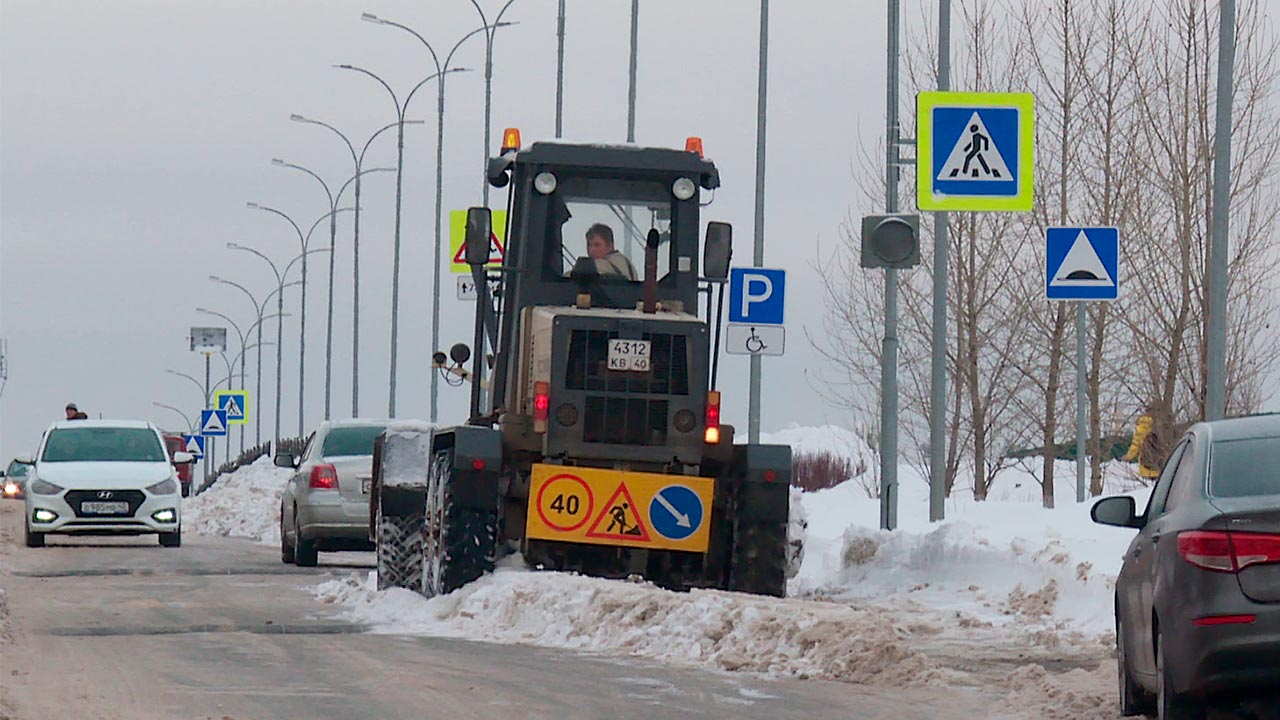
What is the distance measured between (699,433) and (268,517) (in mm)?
25855

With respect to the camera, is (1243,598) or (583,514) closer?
(1243,598)

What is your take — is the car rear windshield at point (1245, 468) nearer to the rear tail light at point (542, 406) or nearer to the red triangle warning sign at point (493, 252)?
the rear tail light at point (542, 406)

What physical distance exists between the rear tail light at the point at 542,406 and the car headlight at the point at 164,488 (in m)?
13.9

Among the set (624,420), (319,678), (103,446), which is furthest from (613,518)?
(103,446)

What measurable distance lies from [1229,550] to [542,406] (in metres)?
8.41

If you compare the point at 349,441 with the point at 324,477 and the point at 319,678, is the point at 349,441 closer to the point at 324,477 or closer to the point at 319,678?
the point at 324,477

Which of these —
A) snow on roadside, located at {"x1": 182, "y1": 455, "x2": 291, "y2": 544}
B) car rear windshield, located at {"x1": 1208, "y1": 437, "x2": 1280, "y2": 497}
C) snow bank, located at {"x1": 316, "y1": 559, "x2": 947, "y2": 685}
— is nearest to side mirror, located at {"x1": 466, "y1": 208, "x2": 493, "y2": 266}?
snow bank, located at {"x1": 316, "y1": 559, "x2": 947, "y2": 685}

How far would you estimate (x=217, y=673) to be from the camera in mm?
12359

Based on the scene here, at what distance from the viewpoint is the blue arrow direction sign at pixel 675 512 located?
16.5 m

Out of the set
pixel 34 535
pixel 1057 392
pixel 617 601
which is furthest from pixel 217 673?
pixel 1057 392

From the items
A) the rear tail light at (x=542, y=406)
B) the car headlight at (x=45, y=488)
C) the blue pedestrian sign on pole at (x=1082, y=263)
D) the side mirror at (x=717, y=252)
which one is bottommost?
the car headlight at (x=45, y=488)

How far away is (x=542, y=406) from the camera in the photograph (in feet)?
54.6

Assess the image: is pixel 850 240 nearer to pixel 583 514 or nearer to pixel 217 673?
pixel 583 514

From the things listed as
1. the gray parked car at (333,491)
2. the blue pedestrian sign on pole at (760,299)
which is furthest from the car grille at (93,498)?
the blue pedestrian sign on pole at (760,299)
